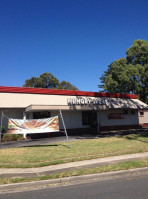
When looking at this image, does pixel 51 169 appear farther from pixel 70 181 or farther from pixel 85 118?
pixel 85 118

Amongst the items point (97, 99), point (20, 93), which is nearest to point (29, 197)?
point (20, 93)

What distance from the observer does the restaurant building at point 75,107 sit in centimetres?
1717

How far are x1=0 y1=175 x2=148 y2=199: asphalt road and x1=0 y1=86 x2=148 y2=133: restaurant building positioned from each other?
35.6 ft

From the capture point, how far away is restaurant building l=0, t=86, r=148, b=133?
56.3ft

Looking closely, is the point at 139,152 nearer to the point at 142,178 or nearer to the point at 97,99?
the point at 142,178

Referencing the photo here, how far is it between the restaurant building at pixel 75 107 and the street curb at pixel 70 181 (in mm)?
10224

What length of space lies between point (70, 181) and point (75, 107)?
503 inches

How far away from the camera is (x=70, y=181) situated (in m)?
5.75

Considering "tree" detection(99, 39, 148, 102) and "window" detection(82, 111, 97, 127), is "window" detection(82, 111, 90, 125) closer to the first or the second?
"window" detection(82, 111, 97, 127)

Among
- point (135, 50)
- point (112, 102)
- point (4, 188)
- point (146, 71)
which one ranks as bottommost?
point (4, 188)

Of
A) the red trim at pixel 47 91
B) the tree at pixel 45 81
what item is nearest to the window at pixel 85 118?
the red trim at pixel 47 91

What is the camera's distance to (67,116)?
786 inches

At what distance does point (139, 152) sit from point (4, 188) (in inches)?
251

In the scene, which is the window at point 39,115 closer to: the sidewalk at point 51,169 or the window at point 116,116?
the window at point 116,116
